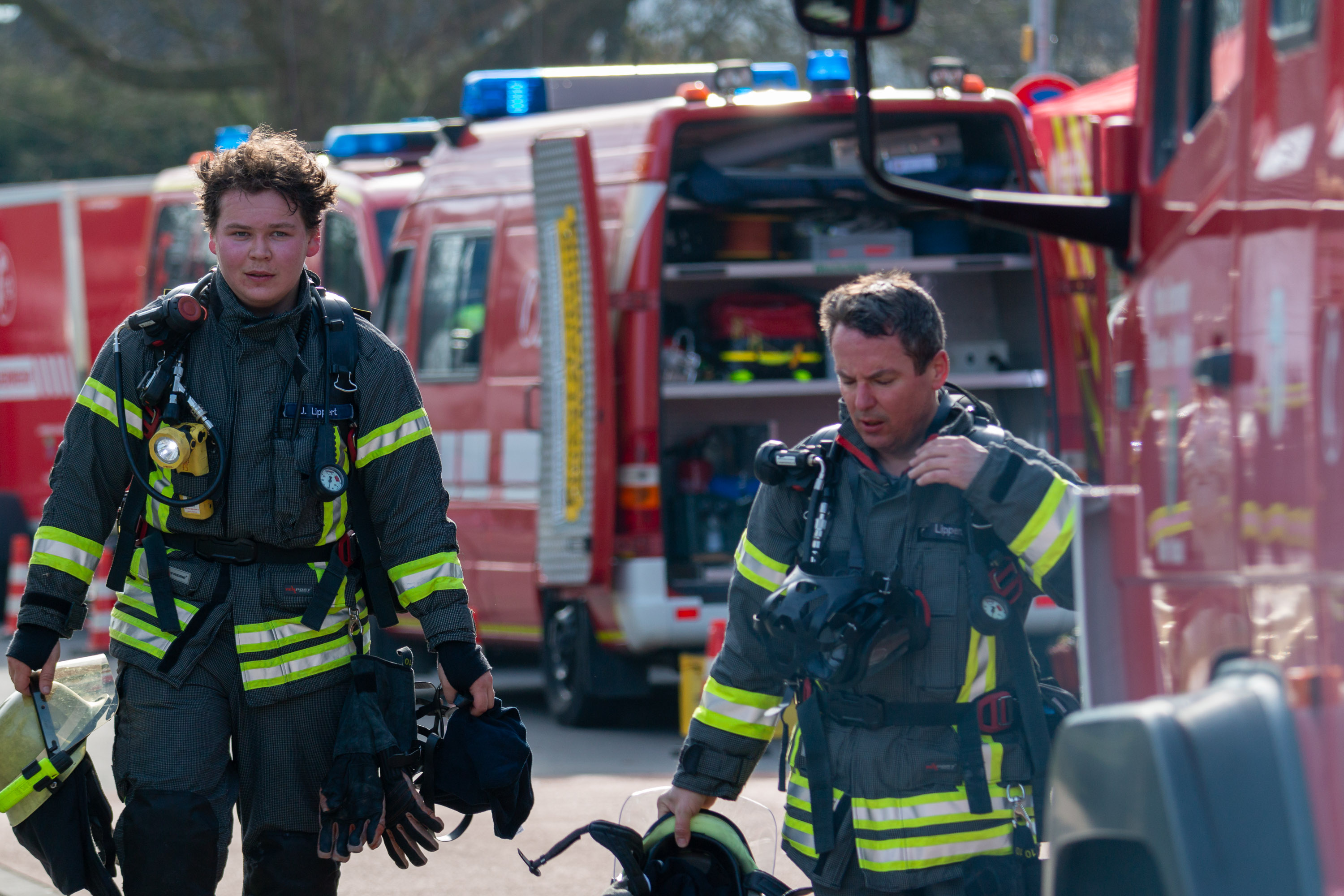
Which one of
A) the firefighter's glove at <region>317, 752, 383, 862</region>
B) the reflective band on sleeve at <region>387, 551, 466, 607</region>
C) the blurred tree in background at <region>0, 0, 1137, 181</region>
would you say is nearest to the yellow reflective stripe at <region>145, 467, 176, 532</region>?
the reflective band on sleeve at <region>387, 551, 466, 607</region>

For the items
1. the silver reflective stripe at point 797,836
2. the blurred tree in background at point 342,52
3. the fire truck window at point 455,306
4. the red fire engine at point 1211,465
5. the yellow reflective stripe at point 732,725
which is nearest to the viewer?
the red fire engine at point 1211,465

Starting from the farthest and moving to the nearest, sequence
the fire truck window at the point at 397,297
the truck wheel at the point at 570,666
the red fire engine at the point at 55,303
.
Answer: the red fire engine at the point at 55,303
the fire truck window at the point at 397,297
the truck wheel at the point at 570,666

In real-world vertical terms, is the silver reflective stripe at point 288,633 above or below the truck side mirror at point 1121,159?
below

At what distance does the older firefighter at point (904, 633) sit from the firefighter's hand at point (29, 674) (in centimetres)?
135

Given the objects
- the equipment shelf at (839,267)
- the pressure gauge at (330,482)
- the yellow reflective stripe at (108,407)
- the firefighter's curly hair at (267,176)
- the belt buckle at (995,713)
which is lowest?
the belt buckle at (995,713)

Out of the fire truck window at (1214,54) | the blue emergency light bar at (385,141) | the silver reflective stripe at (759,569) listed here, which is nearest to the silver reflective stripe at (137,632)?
the silver reflective stripe at (759,569)

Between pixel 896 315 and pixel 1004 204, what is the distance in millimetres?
620

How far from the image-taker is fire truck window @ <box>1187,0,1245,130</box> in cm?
258

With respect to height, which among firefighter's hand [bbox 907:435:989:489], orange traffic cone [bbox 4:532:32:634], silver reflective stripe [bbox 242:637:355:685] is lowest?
orange traffic cone [bbox 4:532:32:634]

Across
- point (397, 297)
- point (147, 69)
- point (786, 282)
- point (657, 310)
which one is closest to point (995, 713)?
point (657, 310)

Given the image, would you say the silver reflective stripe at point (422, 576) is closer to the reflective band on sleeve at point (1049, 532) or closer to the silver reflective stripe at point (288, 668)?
the silver reflective stripe at point (288, 668)

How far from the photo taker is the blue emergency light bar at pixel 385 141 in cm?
1195

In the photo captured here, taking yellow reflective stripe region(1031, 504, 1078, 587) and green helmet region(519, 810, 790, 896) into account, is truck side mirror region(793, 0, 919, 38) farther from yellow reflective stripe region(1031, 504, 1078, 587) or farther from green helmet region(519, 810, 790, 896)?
green helmet region(519, 810, 790, 896)

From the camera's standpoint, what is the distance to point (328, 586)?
152 inches
